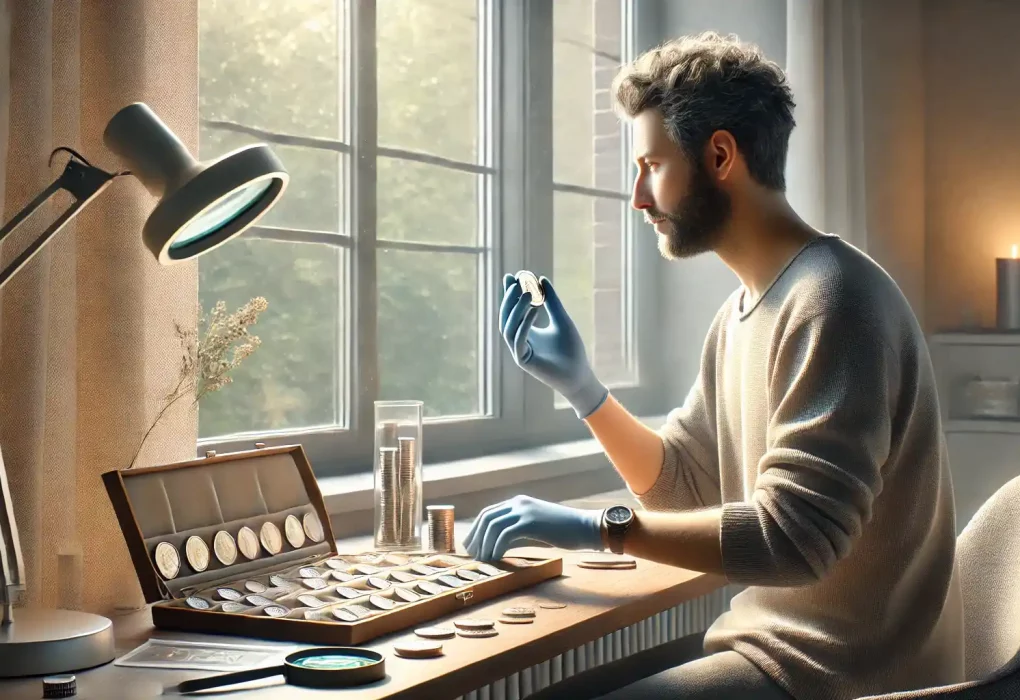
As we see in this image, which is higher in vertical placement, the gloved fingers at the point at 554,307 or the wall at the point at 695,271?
the wall at the point at 695,271

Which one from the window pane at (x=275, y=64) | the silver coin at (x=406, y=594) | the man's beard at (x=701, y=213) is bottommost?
the silver coin at (x=406, y=594)

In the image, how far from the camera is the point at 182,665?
121cm

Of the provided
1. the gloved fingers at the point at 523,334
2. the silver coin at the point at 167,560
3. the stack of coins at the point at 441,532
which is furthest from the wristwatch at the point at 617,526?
the silver coin at the point at 167,560

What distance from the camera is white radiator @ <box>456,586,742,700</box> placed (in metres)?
1.55

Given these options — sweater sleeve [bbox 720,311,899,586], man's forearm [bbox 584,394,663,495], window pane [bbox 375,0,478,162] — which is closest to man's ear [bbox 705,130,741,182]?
sweater sleeve [bbox 720,311,899,586]

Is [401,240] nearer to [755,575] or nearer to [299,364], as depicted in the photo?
[299,364]

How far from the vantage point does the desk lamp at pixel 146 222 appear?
114 cm

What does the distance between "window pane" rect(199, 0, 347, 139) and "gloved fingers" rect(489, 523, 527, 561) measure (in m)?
1.00

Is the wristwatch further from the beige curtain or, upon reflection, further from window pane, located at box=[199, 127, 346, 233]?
window pane, located at box=[199, 127, 346, 233]

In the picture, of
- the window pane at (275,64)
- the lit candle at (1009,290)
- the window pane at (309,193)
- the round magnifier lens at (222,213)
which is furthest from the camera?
the lit candle at (1009,290)

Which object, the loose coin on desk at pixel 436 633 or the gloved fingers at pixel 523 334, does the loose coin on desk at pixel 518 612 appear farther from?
the gloved fingers at pixel 523 334

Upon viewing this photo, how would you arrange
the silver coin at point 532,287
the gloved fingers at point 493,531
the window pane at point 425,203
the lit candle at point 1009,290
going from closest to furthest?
1. the gloved fingers at point 493,531
2. the silver coin at point 532,287
3. the window pane at point 425,203
4. the lit candle at point 1009,290

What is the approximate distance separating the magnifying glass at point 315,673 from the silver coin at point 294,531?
0.46m

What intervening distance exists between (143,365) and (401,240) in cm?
101
